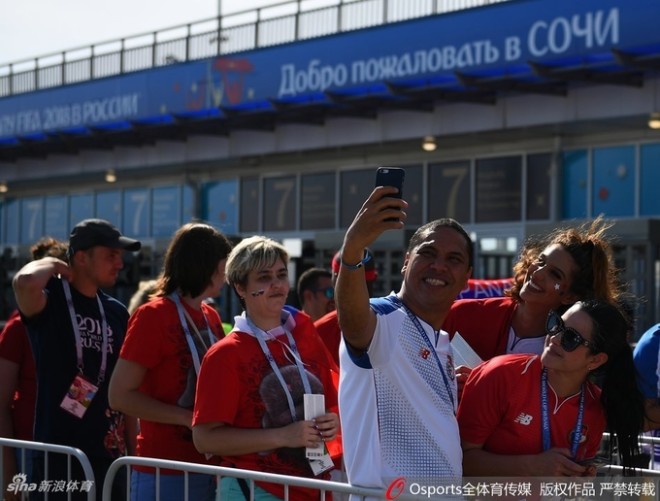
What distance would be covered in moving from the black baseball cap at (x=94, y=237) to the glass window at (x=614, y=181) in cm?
1346

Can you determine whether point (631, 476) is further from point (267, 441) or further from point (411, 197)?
point (411, 197)

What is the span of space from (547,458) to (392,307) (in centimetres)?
72

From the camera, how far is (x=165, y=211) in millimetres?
26781

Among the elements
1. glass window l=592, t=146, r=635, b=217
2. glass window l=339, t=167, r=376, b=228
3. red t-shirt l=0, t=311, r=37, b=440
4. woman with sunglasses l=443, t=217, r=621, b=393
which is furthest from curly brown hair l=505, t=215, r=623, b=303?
glass window l=339, t=167, r=376, b=228

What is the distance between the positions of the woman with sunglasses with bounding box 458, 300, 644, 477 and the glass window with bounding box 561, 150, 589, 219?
1486 cm

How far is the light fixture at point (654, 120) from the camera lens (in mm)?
16781

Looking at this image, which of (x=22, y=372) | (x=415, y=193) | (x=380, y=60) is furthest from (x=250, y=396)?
(x=415, y=193)

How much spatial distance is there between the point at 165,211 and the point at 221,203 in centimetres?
196

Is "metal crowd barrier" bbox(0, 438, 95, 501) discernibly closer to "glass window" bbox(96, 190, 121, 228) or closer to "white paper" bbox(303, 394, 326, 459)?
"white paper" bbox(303, 394, 326, 459)

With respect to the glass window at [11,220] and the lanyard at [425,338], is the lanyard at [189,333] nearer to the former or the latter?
the lanyard at [425,338]

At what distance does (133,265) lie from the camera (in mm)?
22438

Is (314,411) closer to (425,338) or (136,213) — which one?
(425,338)

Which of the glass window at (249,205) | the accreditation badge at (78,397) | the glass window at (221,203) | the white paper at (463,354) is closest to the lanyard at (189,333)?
the accreditation badge at (78,397)

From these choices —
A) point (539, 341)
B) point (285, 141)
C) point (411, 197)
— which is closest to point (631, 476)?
point (539, 341)
